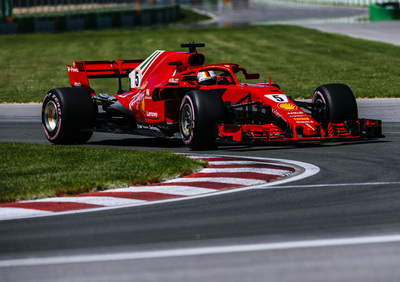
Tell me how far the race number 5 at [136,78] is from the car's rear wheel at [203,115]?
6.44 feet

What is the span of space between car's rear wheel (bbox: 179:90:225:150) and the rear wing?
121 inches

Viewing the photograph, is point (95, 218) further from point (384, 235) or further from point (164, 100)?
point (164, 100)

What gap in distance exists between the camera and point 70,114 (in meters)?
14.0

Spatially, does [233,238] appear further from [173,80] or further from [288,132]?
[173,80]

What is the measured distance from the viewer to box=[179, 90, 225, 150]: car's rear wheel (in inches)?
488

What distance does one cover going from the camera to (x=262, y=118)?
1292cm

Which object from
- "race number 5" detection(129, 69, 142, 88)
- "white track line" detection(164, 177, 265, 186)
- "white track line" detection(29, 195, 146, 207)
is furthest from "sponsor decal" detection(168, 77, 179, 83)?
"white track line" detection(29, 195, 146, 207)

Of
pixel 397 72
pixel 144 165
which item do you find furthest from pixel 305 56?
pixel 144 165

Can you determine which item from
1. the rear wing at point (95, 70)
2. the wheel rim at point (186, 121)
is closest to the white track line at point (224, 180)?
the wheel rim at point (186, 121)

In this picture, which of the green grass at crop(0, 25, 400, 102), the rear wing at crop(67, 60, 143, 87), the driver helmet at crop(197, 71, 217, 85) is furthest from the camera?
the green grass at crop(0, 25, 400, 102)

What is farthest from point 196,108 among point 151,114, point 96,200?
point 96,200

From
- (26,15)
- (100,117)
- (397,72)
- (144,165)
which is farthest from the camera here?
(26,15)

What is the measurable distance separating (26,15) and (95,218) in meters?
44.8

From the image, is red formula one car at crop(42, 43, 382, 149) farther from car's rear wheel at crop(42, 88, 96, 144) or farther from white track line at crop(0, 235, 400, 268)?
white track line at crop(0, 235, 400, 268)
